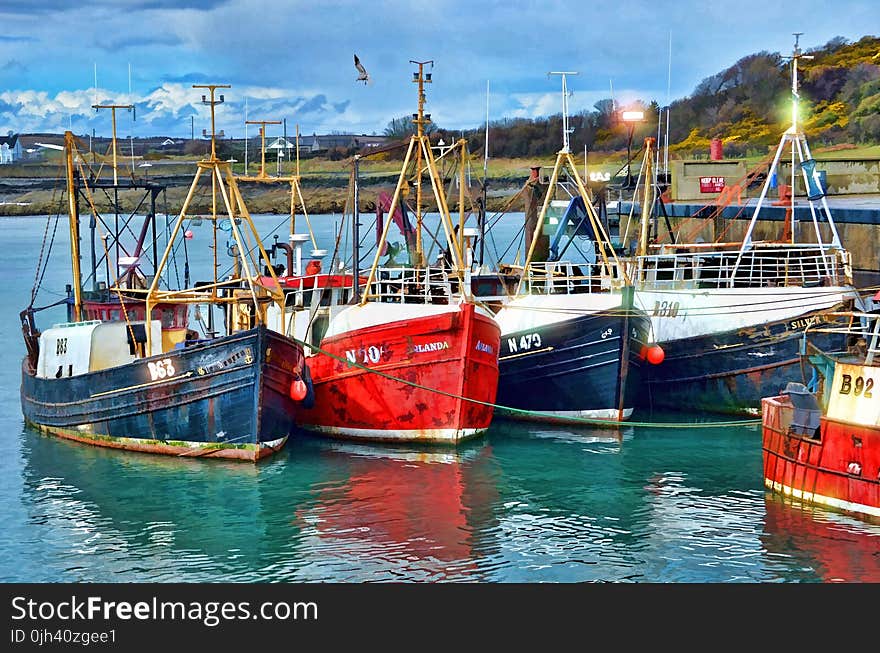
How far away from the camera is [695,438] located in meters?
27.3

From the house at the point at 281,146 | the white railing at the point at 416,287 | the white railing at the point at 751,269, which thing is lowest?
the white railing at the point at 416,287

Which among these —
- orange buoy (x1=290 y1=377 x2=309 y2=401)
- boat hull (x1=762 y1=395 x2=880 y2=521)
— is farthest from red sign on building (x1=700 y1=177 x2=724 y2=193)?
boat hull (x1=762 y1=395 x2=880 y2=521)

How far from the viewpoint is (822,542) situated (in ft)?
63.3

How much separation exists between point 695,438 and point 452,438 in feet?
17.3

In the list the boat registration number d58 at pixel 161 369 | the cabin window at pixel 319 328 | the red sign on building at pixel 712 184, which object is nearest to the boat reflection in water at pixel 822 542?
the cabin window at pixel 319 328

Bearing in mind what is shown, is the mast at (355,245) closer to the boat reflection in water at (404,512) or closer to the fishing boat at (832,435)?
the boat reflection in water at (404,512)

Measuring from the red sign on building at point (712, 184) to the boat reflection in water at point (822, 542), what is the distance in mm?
29858

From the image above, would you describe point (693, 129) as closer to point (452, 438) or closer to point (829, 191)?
point (829, 191)

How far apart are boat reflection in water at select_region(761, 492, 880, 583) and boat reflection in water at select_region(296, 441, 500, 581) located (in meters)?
4.42

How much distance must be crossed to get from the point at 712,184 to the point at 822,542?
32.0m

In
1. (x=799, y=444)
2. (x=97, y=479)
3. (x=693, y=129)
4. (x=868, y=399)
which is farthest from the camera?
(x=693, y=129)

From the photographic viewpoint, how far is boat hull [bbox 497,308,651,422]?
27438mm

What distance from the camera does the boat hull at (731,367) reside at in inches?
1093

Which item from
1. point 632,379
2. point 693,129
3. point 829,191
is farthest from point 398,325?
point 693,129
